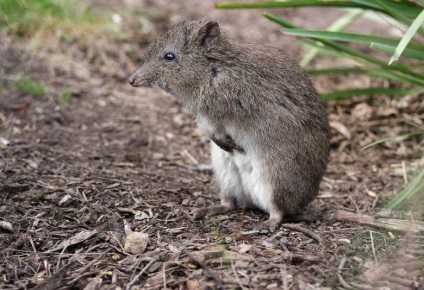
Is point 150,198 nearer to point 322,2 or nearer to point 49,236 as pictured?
point 49,236

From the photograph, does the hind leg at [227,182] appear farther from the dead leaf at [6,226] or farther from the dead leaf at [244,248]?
the dead leaf at [6,226]

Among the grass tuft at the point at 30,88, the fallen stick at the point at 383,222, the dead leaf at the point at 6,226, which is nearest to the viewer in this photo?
the dead leaf at the point at 6,226

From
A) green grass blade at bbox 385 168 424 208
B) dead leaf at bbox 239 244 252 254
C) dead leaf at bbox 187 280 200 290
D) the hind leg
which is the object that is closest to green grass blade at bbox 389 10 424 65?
green grass blade at bbox 385 168 424 208

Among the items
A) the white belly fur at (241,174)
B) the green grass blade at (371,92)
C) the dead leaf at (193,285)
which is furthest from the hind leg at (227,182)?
the green grass blade at (371,92)

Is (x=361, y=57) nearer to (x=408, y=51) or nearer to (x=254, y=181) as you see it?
(x=408, y=51)

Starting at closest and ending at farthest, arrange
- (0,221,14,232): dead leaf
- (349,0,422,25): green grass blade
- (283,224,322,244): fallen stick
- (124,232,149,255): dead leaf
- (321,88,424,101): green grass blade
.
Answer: (124,232,149,255): dead leaf → (0,221,14,232): dead leaf → (283,224,322,244): fallen stick → (349,0,422,25): green grass blade → (321,88,424,101): green grass blade

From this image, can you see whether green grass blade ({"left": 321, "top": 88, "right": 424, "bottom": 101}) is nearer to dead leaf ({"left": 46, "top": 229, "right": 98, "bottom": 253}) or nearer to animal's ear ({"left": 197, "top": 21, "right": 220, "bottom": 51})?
animal's ear ({"left": 197, "top": 21, "right": 220, "bottom": 51})

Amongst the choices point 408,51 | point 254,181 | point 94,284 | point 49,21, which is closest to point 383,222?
point 254,181
